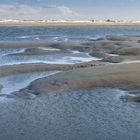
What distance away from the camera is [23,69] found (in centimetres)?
2981

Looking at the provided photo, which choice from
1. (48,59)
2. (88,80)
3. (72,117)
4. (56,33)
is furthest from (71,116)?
(56,33)

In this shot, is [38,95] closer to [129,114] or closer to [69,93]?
[69,93]

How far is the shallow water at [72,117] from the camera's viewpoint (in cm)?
1590

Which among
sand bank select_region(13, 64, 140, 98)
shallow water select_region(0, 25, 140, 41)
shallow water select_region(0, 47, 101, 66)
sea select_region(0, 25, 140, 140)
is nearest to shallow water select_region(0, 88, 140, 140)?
sea select_region(0, 25, 140, 140)

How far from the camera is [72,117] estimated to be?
59.3 ft

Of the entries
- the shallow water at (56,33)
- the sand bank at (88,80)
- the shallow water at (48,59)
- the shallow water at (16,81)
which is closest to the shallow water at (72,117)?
the sand bank at (88,80)

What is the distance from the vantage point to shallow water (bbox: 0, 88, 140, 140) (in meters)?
15.9

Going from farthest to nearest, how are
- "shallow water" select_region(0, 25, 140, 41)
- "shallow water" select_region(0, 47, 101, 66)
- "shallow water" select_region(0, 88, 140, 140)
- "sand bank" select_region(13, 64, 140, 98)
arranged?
1. "shallow water" select_region(0, 25, 140, 41)
2. "shallow water" select_region(0, 47, 101, 66)
3. "sand bank" select_region(13, 64, 140, 98)
4. "shallow water" select_region(0, 88, 140, 140)

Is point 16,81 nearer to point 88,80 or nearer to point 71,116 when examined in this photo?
point 88,80

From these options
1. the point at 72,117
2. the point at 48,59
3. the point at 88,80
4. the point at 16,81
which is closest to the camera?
the point at 72,117

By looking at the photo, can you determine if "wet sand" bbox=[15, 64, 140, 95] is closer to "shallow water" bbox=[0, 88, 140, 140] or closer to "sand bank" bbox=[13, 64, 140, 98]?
"sand bank" bbox=[13, 64, 140, 98]

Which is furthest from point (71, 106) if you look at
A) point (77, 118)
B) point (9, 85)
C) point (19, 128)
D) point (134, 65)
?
point (134, 65)

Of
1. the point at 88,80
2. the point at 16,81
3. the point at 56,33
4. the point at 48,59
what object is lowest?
the point at 56,33

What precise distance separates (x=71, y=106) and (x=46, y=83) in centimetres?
442
